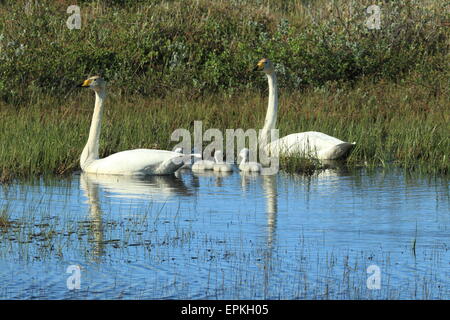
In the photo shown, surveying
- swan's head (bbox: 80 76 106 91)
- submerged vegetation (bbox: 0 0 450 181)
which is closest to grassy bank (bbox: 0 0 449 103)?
submerged vegetation (bbox: 0 0 450 181)

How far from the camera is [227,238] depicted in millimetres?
9656

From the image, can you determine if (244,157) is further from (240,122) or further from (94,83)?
(240,122)

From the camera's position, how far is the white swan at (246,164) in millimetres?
14031

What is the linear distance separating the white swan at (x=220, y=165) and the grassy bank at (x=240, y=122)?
0.83 m

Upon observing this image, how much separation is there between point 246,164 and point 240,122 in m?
2.60

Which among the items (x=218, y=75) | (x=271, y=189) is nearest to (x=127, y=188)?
(x=271, y=189)

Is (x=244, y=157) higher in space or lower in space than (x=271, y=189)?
higher

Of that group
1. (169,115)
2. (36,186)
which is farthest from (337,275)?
(169,115)

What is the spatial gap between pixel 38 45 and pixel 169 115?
4807mm

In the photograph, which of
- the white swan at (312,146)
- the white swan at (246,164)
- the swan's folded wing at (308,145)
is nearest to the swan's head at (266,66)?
the white swan at (312,146)

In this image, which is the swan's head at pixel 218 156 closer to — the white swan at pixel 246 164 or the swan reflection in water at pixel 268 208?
the white swan at pixel 246 164

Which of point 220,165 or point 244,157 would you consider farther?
point 244,157

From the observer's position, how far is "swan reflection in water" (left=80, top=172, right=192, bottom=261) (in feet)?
38.2

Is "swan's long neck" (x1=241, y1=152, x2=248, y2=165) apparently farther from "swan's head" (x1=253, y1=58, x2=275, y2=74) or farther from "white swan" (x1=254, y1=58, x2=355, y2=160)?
"swan's head" (x1=253, y1=58, x2=275, y2=74)
